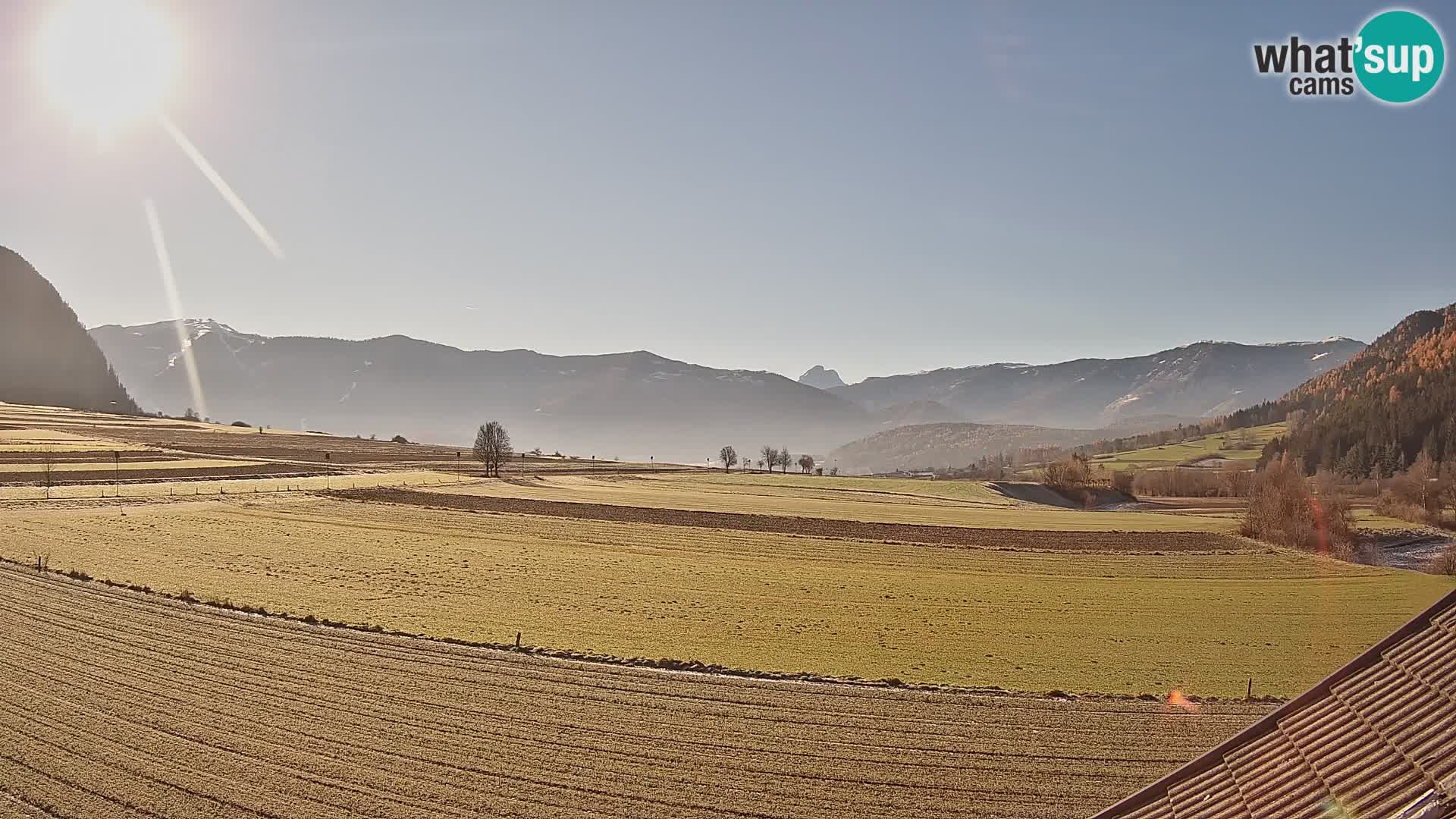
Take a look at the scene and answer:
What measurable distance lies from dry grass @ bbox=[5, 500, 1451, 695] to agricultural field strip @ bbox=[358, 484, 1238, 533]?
24.6 ft

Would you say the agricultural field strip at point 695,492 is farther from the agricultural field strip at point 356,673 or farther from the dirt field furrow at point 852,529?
the agricultural field strip at point 356,673

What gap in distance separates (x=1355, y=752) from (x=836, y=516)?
7501cm

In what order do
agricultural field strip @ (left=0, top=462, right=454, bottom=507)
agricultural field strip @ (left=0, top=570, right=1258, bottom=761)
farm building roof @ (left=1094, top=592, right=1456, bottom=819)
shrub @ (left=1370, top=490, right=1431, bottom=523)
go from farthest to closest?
1. shrub @ (left=1370, top=490, right=1431, bottom=523)
2. agricultural field strip @ (left=0, top=462, right=454, bottom=507)
3. agricultural field strip @ (left=0, top=570, right=1258, bottom=761)
4. farm building roof @ (left=1094, top=592, right=1456, bottom=819)

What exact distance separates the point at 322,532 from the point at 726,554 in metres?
28.1

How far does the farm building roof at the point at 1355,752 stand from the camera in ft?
18.1

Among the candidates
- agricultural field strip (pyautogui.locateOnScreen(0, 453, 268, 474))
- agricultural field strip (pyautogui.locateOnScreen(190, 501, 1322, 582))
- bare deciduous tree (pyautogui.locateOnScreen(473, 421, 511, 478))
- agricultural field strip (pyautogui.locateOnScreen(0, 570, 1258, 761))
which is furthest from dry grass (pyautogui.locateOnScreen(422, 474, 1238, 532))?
agricultural field strip (pyautogui.locateOnScreen(0, 570, 1258, 761))

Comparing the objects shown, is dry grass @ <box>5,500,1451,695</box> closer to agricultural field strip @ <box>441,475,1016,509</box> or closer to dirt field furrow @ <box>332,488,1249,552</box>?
dirt field furrow @ <box>332,488,1249,552</box>

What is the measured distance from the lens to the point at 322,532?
184 ft

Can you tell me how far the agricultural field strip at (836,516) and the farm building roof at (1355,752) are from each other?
59.0m

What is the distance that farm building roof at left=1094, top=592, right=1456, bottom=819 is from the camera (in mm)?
5512

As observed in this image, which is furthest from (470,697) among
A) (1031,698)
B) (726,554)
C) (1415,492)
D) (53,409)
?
(53,409)

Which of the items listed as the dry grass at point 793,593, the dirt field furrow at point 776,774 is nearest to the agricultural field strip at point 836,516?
the dry grass at point 793,593

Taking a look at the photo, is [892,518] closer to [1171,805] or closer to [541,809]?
[541,809]

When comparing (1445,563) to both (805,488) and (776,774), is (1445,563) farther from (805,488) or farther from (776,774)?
(805,488)
